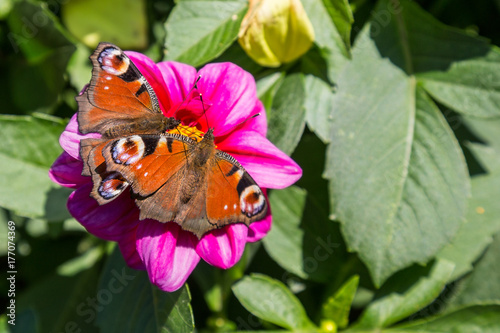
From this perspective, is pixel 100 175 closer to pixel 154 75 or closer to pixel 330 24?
pixel 154 75

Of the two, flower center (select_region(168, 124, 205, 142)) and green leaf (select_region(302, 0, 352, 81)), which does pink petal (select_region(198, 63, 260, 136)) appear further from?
green leaf (select_region(302, 0, 352, 81))

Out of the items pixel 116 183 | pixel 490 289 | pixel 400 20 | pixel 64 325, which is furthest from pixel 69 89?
pixel 490 289

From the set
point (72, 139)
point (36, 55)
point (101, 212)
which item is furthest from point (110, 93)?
point (36, 55)

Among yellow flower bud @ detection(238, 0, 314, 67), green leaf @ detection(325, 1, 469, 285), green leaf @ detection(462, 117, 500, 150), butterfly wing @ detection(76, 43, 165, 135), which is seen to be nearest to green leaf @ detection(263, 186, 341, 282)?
green leaf @ detection(325, 1, 469, 285)

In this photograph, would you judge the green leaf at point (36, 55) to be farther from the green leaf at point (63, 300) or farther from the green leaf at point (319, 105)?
the green leaf at point (319, 105)

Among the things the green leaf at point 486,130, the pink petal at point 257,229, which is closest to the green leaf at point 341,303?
the pink petal at point 257,229

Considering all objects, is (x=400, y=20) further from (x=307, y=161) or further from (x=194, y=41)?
(x=194, y=41)
